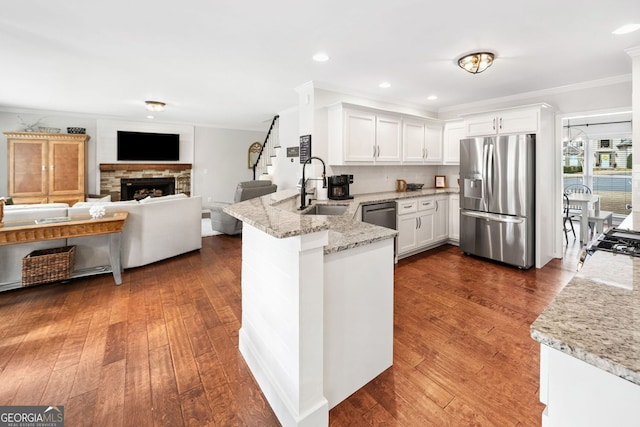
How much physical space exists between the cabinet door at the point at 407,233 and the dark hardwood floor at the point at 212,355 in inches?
30.2

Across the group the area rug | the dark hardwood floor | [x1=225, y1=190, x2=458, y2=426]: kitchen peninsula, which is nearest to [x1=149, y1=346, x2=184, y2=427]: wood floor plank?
the dark hardwood floor

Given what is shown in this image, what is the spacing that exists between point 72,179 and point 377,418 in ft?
23.9

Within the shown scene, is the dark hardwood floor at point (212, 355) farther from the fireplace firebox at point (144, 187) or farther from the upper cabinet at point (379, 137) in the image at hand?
the fireplace firebox at point (144, 187)

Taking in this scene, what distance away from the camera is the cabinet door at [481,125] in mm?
4188

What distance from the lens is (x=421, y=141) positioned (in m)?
5.06

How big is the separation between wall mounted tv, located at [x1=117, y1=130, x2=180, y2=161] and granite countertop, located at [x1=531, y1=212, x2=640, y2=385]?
8186 mm

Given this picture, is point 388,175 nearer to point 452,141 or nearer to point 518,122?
point 452,141

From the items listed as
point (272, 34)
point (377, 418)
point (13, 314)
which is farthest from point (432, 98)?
point (13, 314)

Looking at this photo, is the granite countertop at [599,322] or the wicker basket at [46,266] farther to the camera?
the wicker basket at [46,266]

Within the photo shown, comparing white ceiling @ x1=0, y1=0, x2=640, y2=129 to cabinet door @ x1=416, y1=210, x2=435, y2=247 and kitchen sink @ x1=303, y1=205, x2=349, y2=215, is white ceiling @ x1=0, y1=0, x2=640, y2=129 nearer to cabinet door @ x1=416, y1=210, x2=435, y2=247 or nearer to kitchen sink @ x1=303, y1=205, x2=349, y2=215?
kitchen sink @ x1=303, y1=205, x2=349, y2=215

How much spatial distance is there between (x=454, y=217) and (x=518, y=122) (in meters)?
1.73

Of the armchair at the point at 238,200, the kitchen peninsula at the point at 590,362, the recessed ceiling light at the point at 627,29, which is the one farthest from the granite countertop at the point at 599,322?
the armchair at the point at 238,200

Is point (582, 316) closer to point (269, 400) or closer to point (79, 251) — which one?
point (269, 400)

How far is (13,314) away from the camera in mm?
2705
